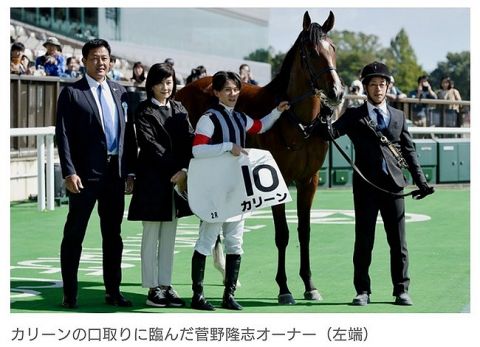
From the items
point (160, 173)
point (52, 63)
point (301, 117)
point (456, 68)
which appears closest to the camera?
point (160, 173)

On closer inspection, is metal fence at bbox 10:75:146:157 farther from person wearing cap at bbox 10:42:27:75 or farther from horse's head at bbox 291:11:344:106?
horse's head at bbox 291:11:344:106

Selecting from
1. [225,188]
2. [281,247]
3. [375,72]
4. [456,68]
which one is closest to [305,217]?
[281,247]

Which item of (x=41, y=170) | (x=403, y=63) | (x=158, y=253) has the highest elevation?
(x=403, y=63)

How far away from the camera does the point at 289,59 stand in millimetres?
8789

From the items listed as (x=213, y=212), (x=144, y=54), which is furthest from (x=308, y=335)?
(x=144, y=54)

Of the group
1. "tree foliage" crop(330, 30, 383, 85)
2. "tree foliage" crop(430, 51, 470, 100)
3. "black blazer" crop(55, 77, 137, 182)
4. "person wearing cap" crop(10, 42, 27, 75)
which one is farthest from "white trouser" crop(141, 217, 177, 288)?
"tree foliage" crop(330, 30, 383, 85)

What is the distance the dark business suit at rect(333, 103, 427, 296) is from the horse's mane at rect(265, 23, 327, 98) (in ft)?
2.13

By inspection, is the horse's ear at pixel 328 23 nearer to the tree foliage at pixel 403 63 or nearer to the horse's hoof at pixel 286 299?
the horse's hoof at pixel 286 299

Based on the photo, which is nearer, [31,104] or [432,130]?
[31,104]

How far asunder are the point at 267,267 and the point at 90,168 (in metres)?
2.84

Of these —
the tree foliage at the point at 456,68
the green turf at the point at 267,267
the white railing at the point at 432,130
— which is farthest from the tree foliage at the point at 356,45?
the green turf at the point at 267,267

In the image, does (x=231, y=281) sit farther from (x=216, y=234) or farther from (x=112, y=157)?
(x=112, y=157)

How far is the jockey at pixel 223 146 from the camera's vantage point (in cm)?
791

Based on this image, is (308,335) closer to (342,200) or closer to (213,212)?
(213,212)
